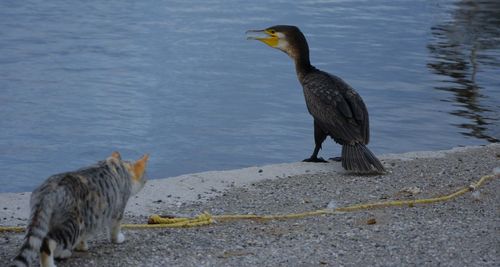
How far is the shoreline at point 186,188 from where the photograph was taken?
785 centimetres

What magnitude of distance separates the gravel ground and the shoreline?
129 mm

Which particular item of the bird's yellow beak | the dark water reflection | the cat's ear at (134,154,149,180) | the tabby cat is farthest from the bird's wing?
the tabby cat

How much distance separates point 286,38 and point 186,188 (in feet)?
9.94

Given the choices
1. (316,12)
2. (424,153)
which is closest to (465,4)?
(316,12)

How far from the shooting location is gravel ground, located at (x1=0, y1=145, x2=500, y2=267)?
653 centimetres

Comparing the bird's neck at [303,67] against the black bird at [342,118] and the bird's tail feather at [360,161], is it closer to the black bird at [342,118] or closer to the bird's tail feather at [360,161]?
the black bird at [342,118]

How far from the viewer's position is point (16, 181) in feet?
34.0

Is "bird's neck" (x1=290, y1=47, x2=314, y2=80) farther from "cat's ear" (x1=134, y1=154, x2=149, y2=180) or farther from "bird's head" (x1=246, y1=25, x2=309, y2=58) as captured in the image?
"cat's ear" (x1=134, y1=154, x2=149, y2=180)

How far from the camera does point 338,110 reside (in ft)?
32.9

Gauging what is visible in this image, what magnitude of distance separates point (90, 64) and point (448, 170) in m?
7.20

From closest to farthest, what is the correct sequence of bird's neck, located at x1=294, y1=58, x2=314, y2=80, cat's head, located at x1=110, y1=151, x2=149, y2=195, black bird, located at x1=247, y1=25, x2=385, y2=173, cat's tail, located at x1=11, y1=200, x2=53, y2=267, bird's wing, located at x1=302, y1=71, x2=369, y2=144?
cat's tail, located at x1=11, y1=200, x2=53, y2=267, cat's head, located at x1=110, y1=151, x2=149, y2=195, black bird, located at x1=247, y1=25, x2=385, y2=173, bird's wing, located at x1=302, y1=71, x2=369, y2=144, bird's neck, located at x1=294, y1=58, x2=314, y2=80

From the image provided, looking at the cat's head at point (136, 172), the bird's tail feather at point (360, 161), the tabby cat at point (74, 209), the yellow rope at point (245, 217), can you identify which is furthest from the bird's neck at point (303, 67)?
the tabby cat at point (74, 209)

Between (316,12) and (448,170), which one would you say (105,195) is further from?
(316,12)

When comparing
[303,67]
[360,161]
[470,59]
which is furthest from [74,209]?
[470,59]
